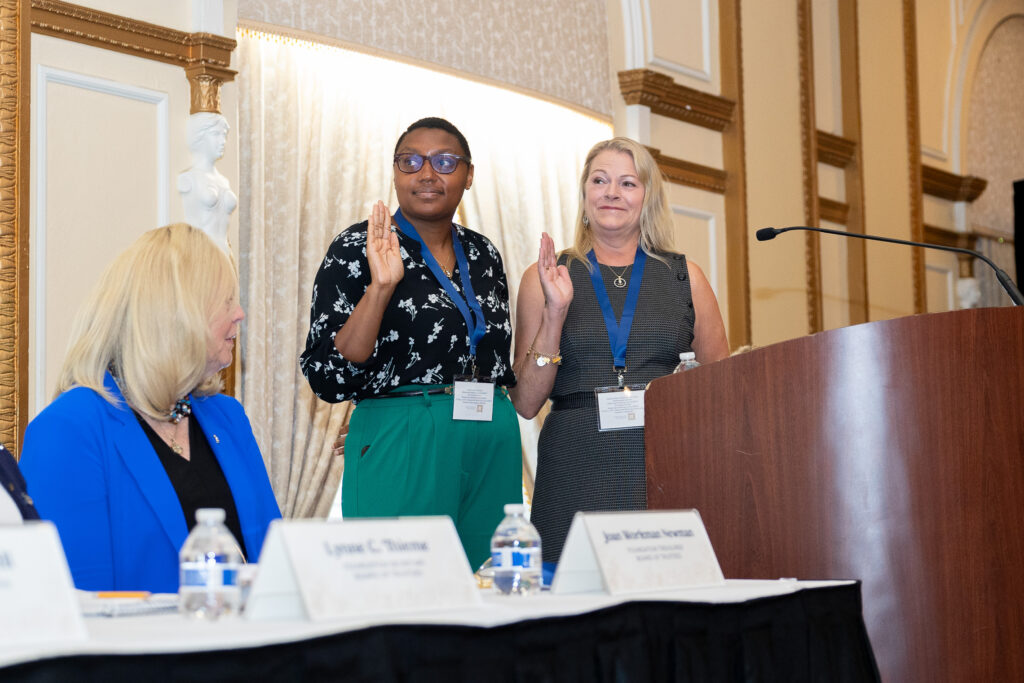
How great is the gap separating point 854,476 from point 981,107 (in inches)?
328

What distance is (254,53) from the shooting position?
16.4 feet

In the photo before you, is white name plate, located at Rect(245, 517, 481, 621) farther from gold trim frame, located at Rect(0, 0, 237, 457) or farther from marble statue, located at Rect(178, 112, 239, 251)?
marble statue, located at Rect(178, 112, 239, 251)

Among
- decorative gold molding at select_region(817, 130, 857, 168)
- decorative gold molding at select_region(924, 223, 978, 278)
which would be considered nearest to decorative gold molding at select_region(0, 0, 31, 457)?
decorative gold molding at select_region(817, 130, 857, 168)

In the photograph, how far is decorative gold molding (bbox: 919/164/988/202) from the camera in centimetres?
872

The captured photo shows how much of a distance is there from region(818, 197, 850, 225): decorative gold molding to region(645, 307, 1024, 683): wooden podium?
5.44 metres

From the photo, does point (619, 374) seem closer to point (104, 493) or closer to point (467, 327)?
point (467, 327)

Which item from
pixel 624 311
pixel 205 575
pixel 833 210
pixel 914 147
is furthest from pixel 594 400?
pixel 914 147

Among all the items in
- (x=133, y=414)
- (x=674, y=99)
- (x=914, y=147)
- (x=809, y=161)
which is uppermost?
(x=914, y=147)

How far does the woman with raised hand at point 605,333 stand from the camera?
2.95m

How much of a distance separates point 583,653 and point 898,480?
0.99 metres

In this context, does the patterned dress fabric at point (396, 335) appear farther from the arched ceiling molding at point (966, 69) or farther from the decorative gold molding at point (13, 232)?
the arched ceiling molding at point (966, 69)

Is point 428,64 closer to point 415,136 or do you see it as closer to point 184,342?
point 415,136

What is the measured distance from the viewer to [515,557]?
5.58ft

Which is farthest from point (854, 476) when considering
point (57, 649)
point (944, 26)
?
point (944, 26)
